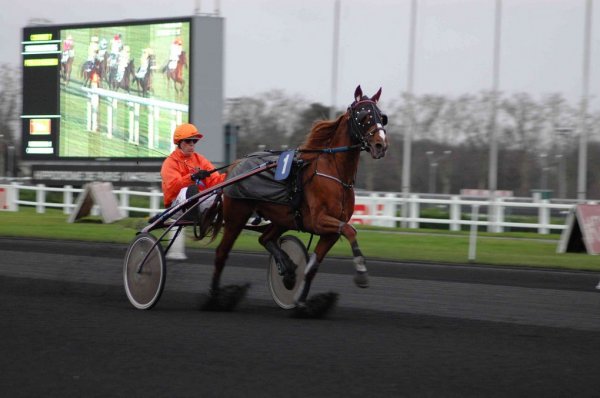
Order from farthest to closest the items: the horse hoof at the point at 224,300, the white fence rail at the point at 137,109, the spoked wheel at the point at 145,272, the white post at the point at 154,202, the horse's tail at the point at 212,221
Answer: the white fence rail at the point at 137,109 → the white post at the point at 154,202 → the horse's tail at the point at 212,221 → the horse hoof at the point at 224,300 → the spoked wheel at the point at 145,272

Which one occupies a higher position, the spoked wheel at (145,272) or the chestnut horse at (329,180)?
the chestnut horse at (329,180)

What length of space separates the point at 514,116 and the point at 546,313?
129ft

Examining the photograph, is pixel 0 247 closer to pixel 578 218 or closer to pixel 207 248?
pixel 207 248

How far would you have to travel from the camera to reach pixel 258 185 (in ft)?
28.9

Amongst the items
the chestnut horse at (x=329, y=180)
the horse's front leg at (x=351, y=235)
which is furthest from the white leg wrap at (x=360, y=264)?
the chestnut horse at (x=329, y=180)

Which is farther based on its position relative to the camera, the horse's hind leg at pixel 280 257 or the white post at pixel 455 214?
the white post at pixel 455 214

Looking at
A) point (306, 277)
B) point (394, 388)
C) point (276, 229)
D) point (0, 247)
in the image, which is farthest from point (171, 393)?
point (0, 247)

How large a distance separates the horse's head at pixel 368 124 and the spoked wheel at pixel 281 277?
121 cm

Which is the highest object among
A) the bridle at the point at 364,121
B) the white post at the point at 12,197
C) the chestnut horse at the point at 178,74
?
the chestnut horse at the point at 178,74

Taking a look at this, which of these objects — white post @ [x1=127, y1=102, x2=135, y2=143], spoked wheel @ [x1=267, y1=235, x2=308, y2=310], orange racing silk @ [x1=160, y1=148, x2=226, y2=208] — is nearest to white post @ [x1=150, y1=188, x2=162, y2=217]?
white post @ [x1=127, y1=102, x2=135, y2=143]

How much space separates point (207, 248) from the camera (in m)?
18.4

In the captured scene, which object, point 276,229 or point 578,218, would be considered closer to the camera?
point 276,229

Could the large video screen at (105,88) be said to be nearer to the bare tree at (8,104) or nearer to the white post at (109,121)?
the white post at (109,121)

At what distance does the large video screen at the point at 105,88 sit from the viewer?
2933 centimetres
